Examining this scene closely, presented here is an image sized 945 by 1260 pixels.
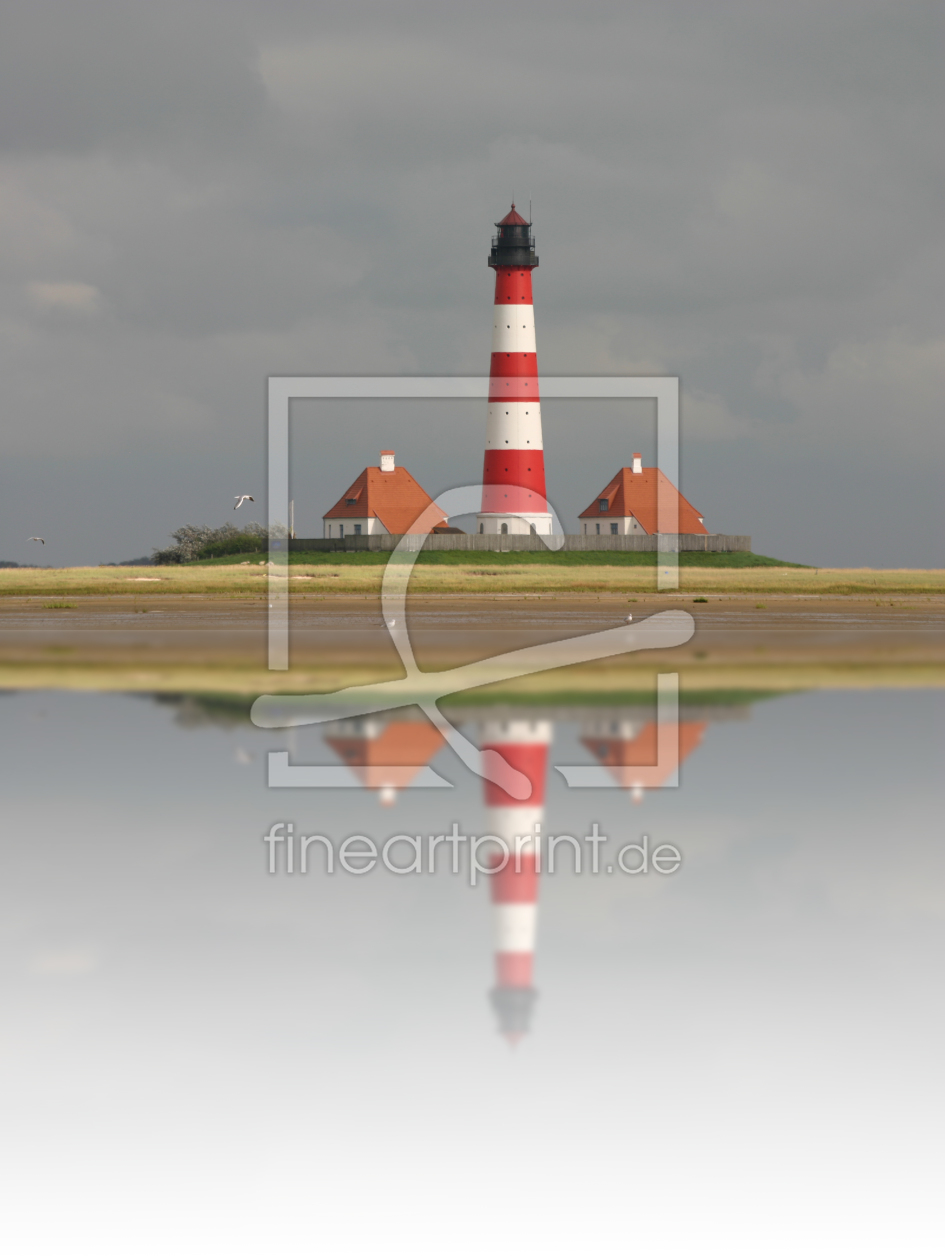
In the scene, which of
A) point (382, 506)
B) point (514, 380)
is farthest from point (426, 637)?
point (382, 506)

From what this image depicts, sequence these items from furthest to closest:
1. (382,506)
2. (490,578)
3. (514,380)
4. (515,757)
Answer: (382,506) → (514,380) → (490,578) → (515,757)

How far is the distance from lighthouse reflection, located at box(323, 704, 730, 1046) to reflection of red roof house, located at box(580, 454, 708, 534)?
61517 millimetres

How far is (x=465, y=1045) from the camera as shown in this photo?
16.0ft

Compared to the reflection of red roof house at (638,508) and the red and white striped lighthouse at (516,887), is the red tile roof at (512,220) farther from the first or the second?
the red and white striped lighthouse at (516,887)

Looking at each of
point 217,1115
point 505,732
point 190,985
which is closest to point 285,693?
point 505,732

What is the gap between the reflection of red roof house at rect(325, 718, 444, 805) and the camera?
10430 mm

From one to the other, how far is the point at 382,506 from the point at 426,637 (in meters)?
47.8

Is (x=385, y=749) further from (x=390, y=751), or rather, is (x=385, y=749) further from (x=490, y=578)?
(x=490, y=578)

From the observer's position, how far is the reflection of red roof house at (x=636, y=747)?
10445 millimetres

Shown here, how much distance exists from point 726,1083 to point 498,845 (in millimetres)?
3513

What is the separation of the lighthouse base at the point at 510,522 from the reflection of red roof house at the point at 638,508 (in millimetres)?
13816

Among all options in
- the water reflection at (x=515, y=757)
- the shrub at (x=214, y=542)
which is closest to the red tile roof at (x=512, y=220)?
the shrub at (x=214, y=542)

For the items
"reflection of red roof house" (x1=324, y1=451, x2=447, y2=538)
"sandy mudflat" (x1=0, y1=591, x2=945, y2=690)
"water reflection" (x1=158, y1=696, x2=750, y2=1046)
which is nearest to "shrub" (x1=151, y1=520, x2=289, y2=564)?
"reflection of red roof house" (x1=324, y1=451, x2=447, y2=538)

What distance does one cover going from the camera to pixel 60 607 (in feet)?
123
